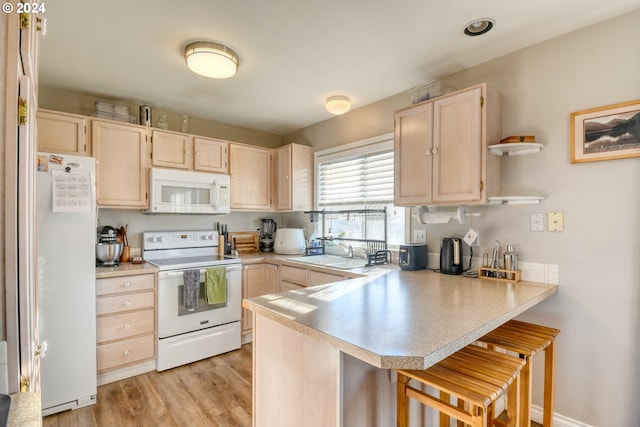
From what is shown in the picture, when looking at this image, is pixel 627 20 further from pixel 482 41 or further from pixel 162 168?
pixel 162 168

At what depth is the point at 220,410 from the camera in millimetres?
2117

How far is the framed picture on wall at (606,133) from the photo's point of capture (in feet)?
5.40

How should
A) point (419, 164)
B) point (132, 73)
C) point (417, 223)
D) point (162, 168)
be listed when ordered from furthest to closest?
point (162, 168), point (417, 223), point (132, 73), point (419, 164)

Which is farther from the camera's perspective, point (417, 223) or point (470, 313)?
point (417, 223)

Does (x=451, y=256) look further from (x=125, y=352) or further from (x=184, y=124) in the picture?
(x=184, y=124)

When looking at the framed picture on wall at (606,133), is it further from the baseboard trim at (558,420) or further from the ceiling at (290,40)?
the baseboard trim at (558,420)

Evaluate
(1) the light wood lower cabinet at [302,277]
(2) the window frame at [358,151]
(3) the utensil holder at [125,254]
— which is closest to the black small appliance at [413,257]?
(2) the window frame at [358,151]

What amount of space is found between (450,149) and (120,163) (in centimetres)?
269

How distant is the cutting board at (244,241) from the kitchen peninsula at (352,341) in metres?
2.24

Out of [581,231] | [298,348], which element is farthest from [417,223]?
[298,348]

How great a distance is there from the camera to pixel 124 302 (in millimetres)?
2504

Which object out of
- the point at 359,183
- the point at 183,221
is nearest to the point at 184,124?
the point at 183,221

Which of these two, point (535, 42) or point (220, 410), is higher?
point (535, 42)

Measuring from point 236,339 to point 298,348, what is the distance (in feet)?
6.74
